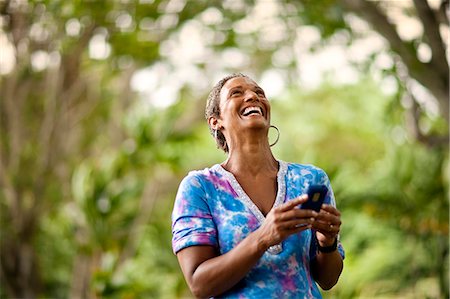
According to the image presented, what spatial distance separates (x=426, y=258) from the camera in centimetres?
992

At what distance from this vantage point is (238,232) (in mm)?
2221

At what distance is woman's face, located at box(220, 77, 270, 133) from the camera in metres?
2.36

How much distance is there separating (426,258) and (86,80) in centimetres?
452

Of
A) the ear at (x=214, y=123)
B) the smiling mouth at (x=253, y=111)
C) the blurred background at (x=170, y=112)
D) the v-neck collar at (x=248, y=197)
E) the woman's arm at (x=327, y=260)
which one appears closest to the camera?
the woman's arm at (x=327, y=260)

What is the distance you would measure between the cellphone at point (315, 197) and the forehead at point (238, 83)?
1.65 feet

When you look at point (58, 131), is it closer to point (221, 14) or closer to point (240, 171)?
point (221, 14)

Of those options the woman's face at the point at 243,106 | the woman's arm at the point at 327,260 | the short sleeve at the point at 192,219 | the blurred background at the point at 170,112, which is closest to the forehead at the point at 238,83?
the woman's face at the point at 243,106

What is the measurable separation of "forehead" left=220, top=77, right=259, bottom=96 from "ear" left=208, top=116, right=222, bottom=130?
8 cm

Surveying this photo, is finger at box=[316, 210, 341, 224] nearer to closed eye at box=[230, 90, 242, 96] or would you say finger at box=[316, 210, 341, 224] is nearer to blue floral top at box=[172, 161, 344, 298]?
blue floral top at box=[172, 161, 344, 298]

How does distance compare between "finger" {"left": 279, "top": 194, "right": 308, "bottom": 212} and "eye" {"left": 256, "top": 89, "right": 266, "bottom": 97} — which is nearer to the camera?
"finger" {"left": 279, "top": 194, "right": 308, "bottom": 212}

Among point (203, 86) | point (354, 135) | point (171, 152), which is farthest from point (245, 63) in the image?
point (354, 135)

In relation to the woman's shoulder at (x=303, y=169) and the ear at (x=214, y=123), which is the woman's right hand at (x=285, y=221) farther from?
the ear at (x=214, y=123)

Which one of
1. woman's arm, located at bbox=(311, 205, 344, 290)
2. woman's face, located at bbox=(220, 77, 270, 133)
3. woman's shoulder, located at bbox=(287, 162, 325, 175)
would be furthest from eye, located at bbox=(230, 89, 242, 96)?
woman's arm, located at bbox=(311, 205, 344, 290)

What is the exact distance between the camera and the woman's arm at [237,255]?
2.04m
